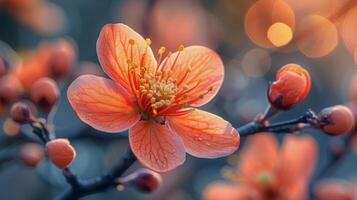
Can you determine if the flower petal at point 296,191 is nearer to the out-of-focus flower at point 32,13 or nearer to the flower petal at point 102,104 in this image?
the flower petal at point 102,104

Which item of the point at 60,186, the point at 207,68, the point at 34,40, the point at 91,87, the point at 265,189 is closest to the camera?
the point at 91,87

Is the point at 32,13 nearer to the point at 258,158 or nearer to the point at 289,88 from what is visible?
the point at 258,158

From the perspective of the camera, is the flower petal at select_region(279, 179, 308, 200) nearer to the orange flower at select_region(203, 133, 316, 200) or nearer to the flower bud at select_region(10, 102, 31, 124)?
the orange flower at select_region(203, 133, 316, 200)

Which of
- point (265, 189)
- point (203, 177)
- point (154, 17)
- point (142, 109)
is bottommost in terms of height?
point (203, 177)

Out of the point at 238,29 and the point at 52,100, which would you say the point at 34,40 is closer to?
the point at 238,29

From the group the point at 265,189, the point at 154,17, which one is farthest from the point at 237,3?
the point at 265,189

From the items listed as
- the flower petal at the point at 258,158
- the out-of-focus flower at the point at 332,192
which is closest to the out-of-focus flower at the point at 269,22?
the flower petal at the point at 258,158

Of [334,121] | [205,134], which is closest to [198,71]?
[205,134]
